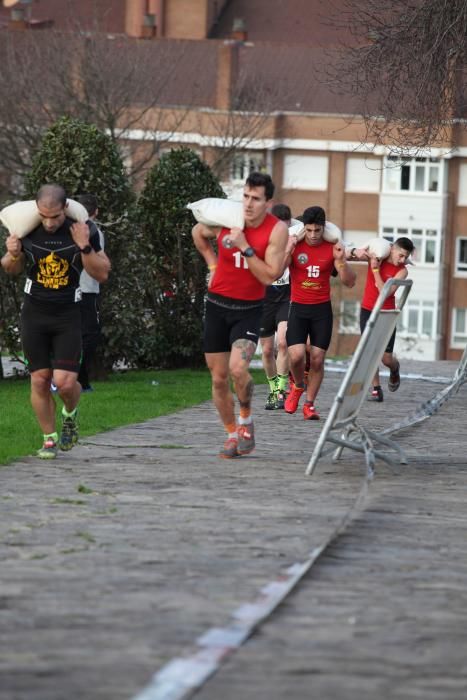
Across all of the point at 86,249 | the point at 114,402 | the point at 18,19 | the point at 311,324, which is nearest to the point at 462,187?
the point at 18,19

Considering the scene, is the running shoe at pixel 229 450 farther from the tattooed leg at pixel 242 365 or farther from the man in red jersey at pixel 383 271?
the man in red jersey at pixel 383 271

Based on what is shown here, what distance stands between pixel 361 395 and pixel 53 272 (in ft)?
7.45

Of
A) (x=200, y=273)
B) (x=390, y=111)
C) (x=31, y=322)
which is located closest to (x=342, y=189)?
(x=200, y=273)

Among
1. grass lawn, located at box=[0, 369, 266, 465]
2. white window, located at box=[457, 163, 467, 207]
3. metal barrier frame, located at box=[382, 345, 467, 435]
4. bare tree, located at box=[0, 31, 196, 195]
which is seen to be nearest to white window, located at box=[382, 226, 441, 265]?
white window, located at box=[457, 163, 467, 207]

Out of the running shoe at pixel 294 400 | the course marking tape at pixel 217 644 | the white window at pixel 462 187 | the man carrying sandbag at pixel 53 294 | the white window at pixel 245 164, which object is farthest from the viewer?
the white window at pixel 462 187

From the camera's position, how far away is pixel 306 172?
75.9 metres

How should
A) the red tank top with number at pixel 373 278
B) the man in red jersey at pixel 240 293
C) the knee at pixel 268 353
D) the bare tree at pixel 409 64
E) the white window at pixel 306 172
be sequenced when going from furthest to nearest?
the white window at pixel 306 172, the red tank top with number at pixel 373 278, the bare tree at pixel 409 64, the knee at pixel 268 353, the man in red jersey at pixel 240 293

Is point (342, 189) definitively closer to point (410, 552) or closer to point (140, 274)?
point (140, 274)

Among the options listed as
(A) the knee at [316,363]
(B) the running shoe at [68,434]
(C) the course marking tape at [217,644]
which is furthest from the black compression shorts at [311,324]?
(C) the course marking tape at [217,644]

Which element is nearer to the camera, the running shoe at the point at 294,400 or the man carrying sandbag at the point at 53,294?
the man carrying sandbag at the point at 53,294

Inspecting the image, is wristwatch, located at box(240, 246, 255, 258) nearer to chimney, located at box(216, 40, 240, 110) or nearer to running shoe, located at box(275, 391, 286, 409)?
running shoe, located at box(275, 391, 286, 409)

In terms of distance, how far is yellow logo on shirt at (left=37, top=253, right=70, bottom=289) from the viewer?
11391mm

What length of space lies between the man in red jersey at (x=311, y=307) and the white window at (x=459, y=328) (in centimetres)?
6514

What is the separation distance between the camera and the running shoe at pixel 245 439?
12.0 m
